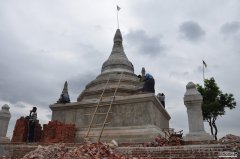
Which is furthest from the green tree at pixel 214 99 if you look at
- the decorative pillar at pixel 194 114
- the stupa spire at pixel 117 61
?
the decorative pillar at pixel 194 114

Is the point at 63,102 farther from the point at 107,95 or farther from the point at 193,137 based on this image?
the point at 193,137

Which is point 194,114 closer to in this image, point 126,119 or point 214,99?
point 126,119

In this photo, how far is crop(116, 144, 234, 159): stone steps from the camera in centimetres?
628

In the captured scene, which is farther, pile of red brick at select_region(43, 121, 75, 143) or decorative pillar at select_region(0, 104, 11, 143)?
decorative pillar at select_region(0, 104, 11, 143)

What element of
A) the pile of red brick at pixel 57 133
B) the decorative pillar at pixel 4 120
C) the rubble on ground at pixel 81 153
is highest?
the decorative pillar at pixel 4 120

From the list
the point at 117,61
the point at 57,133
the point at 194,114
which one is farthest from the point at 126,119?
the point at 117,61

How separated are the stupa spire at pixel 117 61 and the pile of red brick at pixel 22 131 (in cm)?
713

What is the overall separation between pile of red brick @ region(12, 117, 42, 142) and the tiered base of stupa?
70.8 inches

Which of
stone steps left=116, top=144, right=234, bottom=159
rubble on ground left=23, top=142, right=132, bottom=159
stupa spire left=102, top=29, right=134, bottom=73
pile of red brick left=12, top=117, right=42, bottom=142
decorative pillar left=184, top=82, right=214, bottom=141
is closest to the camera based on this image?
rubble on ground left=23, top=142, right=132, bottom=159

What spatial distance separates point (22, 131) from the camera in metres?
12.1

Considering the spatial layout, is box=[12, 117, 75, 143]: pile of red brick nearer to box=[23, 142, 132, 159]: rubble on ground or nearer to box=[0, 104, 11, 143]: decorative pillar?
box=[0, 104, 11, 143]: decorative pillar

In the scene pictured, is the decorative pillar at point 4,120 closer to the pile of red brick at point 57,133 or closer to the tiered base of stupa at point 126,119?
the pile of red brick at point 57,133

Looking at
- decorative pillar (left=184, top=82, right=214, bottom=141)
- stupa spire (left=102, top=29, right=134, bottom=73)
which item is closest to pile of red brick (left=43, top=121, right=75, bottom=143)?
decorative pillar (left=184, top=82, right=214, bottom=141)

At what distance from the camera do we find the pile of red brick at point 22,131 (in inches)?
472
